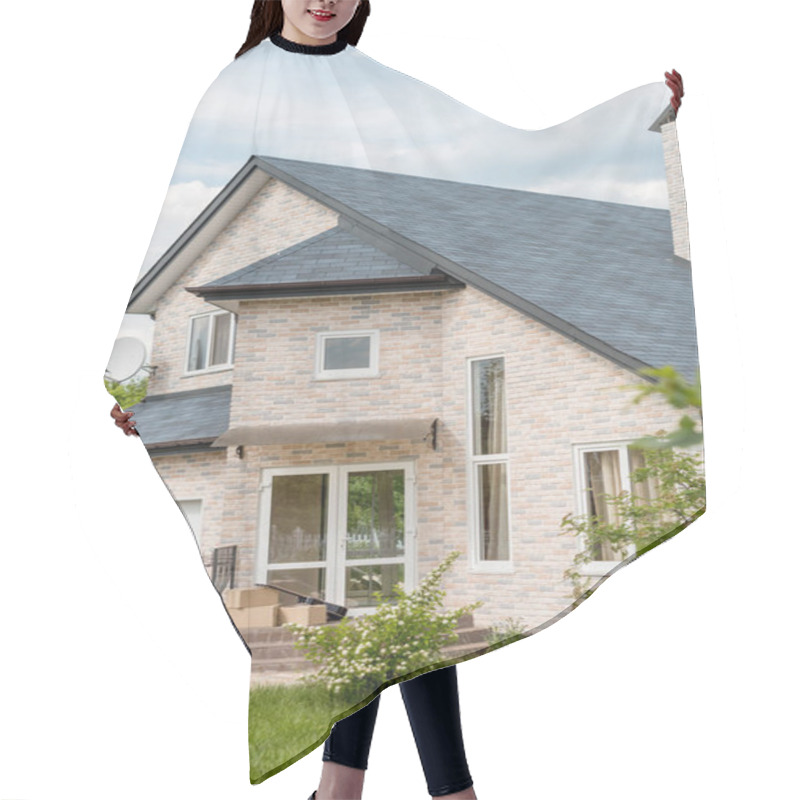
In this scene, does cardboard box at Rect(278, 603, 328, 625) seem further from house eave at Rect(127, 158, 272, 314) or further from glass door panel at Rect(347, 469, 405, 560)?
house eave at Rect(127, 158, 272, 314)

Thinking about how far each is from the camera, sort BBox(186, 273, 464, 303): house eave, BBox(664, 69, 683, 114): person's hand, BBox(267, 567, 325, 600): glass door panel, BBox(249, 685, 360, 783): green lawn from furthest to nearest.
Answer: BBox(664, 69, 683, 114): person's hand → BBox(186, 273, 464, 303): house eave → BBox(267, 567, 325, 600): glass door panel → BBox(249, 685, 360, 783): green lawn

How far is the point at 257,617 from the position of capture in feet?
5.79

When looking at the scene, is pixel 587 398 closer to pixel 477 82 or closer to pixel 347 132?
pixel 347 132

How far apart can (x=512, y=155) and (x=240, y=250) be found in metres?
0.82

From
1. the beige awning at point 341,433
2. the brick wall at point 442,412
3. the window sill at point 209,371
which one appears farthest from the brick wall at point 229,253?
the beige awning at point 341,433

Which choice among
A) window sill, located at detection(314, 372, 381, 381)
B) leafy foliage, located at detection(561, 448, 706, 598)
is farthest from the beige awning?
leafy foliage, located at detection(561, 448, 706, 598)

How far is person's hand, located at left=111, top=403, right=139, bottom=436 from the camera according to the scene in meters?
1.98

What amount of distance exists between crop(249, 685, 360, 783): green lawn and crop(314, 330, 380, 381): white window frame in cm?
74

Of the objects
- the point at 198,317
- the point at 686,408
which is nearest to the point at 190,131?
the point at 198,317

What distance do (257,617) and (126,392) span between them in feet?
2.30

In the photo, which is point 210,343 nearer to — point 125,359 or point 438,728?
point 125,359

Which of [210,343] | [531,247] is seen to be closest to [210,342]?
[210,343]

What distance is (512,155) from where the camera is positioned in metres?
2.15

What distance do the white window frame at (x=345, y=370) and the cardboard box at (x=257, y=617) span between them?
0.57 meters
